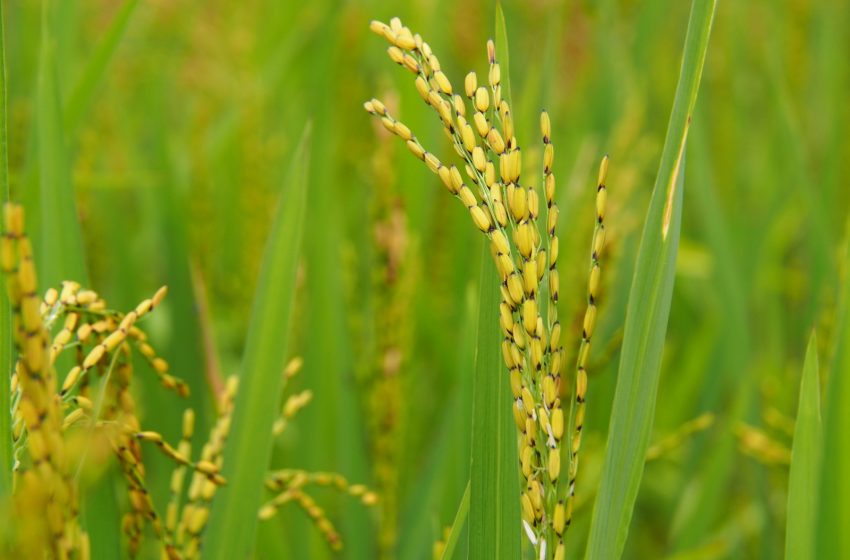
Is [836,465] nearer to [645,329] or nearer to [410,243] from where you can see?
[645,329]

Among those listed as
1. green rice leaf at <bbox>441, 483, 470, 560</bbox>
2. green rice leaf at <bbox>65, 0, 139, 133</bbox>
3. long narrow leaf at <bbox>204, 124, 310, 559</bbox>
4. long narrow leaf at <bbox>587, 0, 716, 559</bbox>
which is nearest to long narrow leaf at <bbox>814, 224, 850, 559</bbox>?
long narrow leaf at <bbox>587, 0, 716, 559</bbox>

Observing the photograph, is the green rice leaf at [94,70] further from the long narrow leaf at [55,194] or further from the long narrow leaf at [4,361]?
the long narrow leaf at [4,361]

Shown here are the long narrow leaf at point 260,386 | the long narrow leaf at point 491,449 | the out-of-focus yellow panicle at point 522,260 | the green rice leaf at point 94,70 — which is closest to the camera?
the out-of-focus yellow panicle at point 522,260

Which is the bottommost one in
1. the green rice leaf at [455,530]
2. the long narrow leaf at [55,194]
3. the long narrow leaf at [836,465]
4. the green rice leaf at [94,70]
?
the green rice leaf at [455,530]

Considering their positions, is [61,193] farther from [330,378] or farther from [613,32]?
[613,32]

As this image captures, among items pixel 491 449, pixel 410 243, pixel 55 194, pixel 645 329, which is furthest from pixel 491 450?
pixel 410 243

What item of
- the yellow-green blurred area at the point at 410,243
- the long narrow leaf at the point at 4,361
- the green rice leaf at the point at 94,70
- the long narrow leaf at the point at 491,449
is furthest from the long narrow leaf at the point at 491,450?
the green rice leaf at the point at 94,70

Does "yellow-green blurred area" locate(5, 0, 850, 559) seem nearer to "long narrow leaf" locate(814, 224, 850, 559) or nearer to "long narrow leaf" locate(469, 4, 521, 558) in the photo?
"long narrow leaf" locate(469, 4, 521, 558)
